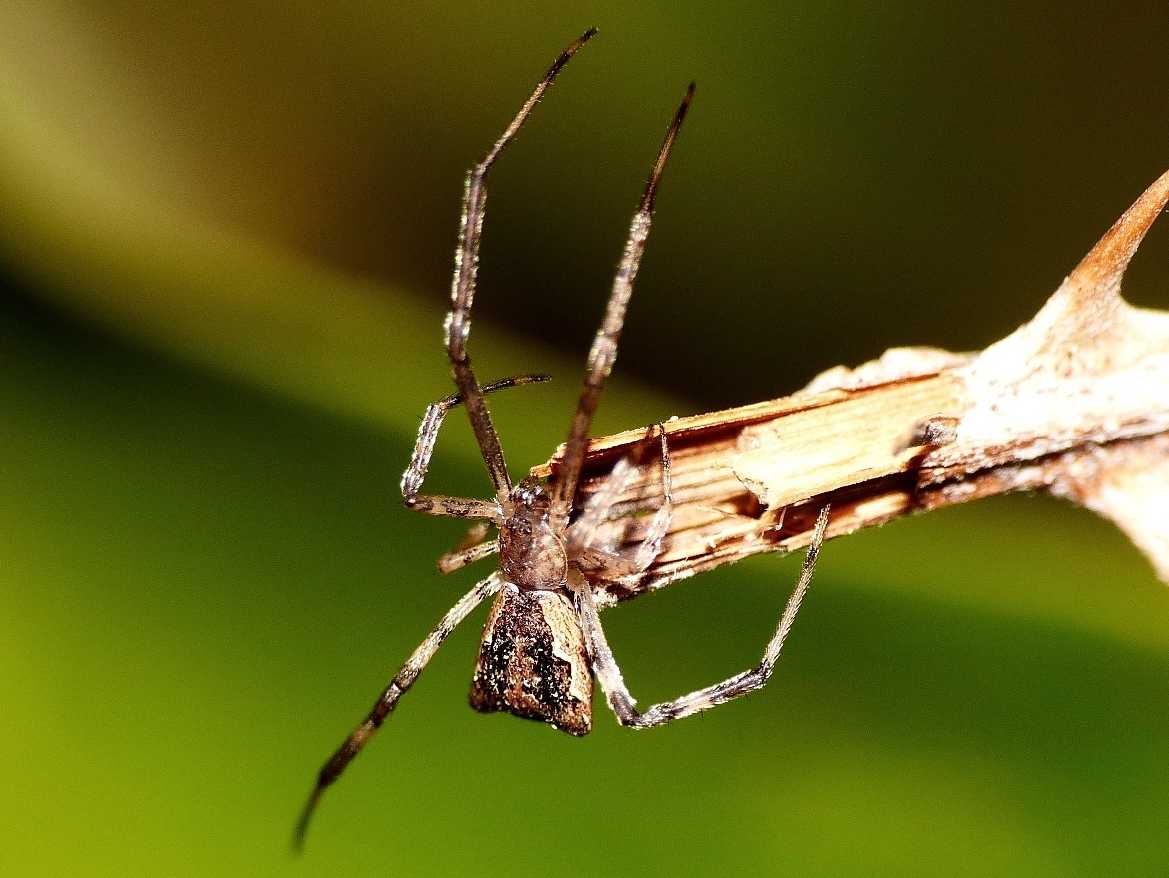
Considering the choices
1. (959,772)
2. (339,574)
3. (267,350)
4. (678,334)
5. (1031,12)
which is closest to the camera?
(959,772)

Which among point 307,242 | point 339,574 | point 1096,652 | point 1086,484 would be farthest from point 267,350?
point 1096,652

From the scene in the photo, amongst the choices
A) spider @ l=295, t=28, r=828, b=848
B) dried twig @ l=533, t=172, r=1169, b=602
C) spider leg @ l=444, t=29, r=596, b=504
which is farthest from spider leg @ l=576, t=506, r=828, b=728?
spider leg @ l=444, t=29, r=596, b=504

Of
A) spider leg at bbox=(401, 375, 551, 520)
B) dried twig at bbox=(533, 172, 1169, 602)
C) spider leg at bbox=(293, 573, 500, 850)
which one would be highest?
spider leg at bbox=(401, 375, 551, 520)

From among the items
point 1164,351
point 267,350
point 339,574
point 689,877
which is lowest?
point 689,877

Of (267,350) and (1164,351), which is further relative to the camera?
(267,350)

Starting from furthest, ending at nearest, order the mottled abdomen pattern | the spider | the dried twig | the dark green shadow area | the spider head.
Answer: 1. the spider head
2. the mottled abdomen pattern
3. the spider
4. the dark green shadow area
5. the dried twig

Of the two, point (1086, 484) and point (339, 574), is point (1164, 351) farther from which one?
point (339, 574)

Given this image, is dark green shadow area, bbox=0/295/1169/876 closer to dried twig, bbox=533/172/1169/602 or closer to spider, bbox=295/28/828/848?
spider, bbox=295/28/828/848

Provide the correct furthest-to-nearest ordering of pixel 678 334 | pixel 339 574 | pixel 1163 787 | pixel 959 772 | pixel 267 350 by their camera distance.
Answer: pixel 678 334 → pixel 267 350 → pixel 339 574 → pixel 959 772 → pixel 1163 787
